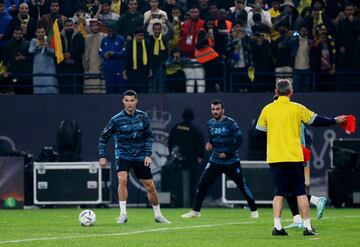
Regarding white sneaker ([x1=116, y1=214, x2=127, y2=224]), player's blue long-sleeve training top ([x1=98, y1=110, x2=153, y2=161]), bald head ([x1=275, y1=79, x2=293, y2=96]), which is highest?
bald head ([x1=275, y1=79, x2=293, y2=96])

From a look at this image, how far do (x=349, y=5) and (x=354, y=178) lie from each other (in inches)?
158

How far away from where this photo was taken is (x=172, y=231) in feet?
60.4

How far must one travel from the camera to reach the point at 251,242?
1584 centimetres

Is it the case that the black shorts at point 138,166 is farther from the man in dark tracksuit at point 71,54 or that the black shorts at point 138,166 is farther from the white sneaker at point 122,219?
A: the man in dark tracksuit at point 71,54

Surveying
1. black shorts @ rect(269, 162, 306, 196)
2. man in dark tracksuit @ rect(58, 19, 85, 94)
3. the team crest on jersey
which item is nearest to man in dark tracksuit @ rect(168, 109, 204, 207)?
the team crest on jersey

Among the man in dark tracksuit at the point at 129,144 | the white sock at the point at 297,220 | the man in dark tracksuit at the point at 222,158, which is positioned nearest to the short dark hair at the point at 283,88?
the white sock at the point at 297,220

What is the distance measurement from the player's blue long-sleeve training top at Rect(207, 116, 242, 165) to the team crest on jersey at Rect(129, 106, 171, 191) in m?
6.24

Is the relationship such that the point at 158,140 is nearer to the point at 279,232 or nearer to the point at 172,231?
the point at 172,231

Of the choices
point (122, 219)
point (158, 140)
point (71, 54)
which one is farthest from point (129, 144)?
point (158, 140)

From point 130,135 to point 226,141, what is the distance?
3399 mm

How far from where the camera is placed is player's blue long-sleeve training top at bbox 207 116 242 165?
2338 cm

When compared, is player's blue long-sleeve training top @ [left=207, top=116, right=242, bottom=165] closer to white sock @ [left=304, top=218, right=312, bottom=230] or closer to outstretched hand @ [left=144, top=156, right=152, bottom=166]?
outstretched hand @ [left=144, top=156, right=152, bottom=166]

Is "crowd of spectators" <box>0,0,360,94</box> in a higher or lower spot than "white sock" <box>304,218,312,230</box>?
higher

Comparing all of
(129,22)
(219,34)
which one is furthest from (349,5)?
(129,22)
